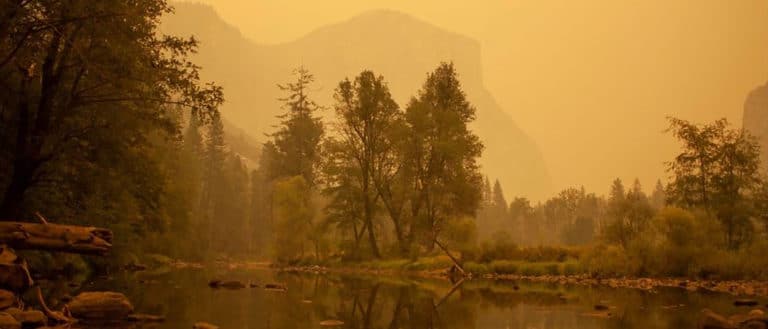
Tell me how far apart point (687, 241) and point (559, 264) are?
750 cm

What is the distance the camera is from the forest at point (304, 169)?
17.4 meters

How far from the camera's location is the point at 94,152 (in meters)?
19.4

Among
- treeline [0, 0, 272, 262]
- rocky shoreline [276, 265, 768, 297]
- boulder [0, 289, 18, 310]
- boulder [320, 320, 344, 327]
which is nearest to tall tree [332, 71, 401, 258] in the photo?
rocky shoreline [276, 265, 768, 297]

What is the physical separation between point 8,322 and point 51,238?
3139 mm

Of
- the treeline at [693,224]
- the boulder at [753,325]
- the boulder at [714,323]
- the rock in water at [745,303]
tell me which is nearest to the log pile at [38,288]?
the boulder at [714,323]

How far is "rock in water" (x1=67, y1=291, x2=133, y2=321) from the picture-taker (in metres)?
12.5

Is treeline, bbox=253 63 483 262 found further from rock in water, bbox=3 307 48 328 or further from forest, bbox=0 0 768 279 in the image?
rock in water, bbox=3 307 48 328

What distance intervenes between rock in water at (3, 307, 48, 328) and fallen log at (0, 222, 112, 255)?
1899mm

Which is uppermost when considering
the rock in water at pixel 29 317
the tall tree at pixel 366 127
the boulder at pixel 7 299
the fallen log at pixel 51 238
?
the tall tree at pixel 366 127

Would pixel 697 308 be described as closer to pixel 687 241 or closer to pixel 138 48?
pixel 687 241

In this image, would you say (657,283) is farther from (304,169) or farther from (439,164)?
(304,169)

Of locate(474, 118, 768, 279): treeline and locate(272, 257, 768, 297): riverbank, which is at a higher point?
locate(474, 118, 768, 279): treeline

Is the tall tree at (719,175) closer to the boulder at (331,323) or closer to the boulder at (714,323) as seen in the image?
the boulder at (714,323)

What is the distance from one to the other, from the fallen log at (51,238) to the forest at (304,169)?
429 cm
